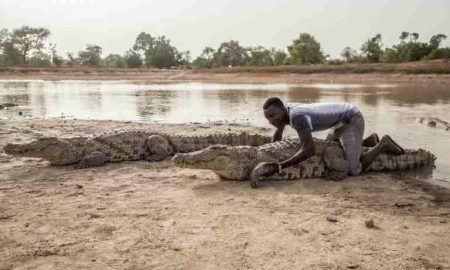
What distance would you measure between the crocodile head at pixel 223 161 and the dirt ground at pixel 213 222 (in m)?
0.15

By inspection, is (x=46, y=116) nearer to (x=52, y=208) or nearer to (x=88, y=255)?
(x=52, y=208)

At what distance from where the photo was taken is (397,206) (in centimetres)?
477

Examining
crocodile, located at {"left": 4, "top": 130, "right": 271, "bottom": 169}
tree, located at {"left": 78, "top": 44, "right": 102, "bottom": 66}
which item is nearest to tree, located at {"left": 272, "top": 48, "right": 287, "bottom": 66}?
tree, located at {"left": 78, "top": 44, "right": 102, "bottom": 66}

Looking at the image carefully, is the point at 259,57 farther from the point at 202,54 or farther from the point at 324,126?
the point at 324,126

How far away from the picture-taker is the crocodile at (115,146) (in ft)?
22.4

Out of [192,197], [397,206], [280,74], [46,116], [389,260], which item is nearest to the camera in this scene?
[389,260]

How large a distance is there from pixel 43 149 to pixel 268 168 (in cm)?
338

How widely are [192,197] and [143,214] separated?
2.49ft

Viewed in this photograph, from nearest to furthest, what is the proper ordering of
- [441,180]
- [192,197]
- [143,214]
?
[143,214]
[192,197]
[441,180]

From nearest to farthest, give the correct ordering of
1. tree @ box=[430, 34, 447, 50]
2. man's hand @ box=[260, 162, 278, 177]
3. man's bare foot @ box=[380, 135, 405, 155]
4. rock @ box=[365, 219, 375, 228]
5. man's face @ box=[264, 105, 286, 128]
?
1. rock @ box=[365, 219, 375, 228]
2. man's face @ box=[264, 105, 286, 128]
3. man's hand @ box=[260, 162, 278, 177]
4. man's bare foot @ box=[380, 135, 405, 155]
5. tree @ box=[430, 34, 447, 50]

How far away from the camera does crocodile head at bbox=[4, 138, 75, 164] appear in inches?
266

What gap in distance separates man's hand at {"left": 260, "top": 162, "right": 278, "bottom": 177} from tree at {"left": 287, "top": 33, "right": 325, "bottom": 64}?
179ft

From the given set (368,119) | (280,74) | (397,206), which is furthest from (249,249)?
(280,74)

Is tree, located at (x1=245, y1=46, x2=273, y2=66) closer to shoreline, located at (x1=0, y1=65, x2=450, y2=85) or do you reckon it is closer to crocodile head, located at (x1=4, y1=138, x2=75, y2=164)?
shoreline, located at (x1=0, y1=65, x2=450, y2=85)
